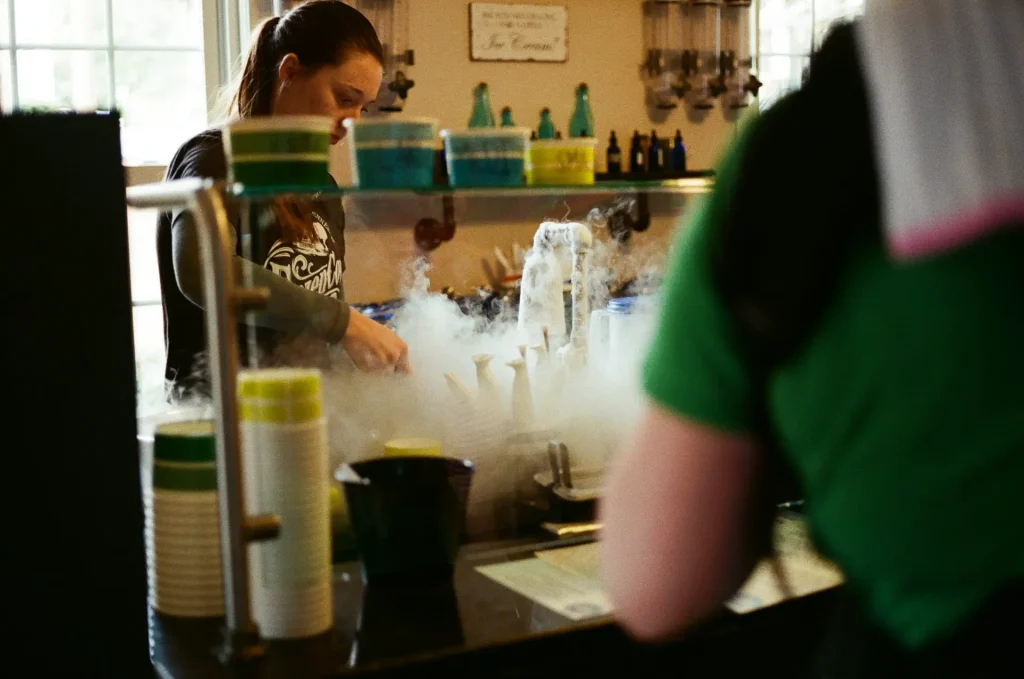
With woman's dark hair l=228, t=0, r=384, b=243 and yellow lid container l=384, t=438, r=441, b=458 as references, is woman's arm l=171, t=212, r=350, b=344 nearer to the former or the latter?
yellow lid container l=384, t=438, r=441, b=458

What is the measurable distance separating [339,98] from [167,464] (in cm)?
141

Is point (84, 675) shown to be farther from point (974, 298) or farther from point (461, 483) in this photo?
point (974, 298)

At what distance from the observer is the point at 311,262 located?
75.0 inches

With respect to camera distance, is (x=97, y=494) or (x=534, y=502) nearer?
(x=97, y=494)

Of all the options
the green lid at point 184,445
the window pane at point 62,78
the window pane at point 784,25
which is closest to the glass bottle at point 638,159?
the window pane at point 784,25

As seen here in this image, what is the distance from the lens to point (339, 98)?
2.48 metres

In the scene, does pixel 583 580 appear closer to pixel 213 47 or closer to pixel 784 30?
pixel 213 47

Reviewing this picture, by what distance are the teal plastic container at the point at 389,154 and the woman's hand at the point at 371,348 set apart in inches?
13.4

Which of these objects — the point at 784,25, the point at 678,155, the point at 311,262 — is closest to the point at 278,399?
the point at 311,262

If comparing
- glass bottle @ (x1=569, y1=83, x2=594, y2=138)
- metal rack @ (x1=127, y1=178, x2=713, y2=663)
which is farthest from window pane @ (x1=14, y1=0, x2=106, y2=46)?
metal rack @ (x1=127, y1=178, x2=713, y2=663)

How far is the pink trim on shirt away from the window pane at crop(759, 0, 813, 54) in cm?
479

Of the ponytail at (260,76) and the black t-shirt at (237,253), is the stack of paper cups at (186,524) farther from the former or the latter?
the ponytail at (260,76)

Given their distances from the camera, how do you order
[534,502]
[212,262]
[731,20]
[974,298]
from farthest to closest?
[731,20], [534,502], [212,262], [974,298]

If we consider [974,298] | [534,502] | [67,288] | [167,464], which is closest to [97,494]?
[167,464]
